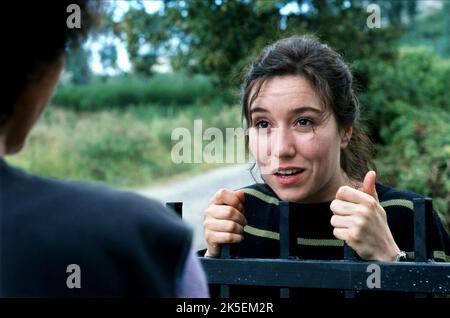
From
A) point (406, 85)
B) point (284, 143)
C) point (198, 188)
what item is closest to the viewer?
point (284, 143)

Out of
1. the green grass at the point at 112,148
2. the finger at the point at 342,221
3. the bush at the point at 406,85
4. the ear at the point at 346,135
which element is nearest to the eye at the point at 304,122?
the ear at the point at 346,135

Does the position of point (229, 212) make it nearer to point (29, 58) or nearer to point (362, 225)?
point (362, 225)

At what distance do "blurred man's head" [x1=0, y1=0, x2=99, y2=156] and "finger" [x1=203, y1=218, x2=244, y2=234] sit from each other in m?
1.10

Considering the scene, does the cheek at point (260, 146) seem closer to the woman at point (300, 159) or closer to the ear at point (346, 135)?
the woman at point (300, 159)

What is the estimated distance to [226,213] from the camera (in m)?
2.06

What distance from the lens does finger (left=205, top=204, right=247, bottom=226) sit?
2.06 metres

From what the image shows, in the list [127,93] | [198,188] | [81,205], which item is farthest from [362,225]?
[127,93]

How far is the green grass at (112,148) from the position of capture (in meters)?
15.1

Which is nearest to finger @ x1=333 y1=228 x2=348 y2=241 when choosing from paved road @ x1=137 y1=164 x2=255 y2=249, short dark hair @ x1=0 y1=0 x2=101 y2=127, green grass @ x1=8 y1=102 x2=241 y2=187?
short dark hair @ x1=0 y1=0 x2=101 y2=127

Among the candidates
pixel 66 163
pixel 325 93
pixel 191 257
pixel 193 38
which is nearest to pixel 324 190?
pixel 325 93

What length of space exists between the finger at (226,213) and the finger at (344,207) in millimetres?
329

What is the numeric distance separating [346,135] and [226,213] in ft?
2.23

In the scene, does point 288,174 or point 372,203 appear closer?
point 372,203
